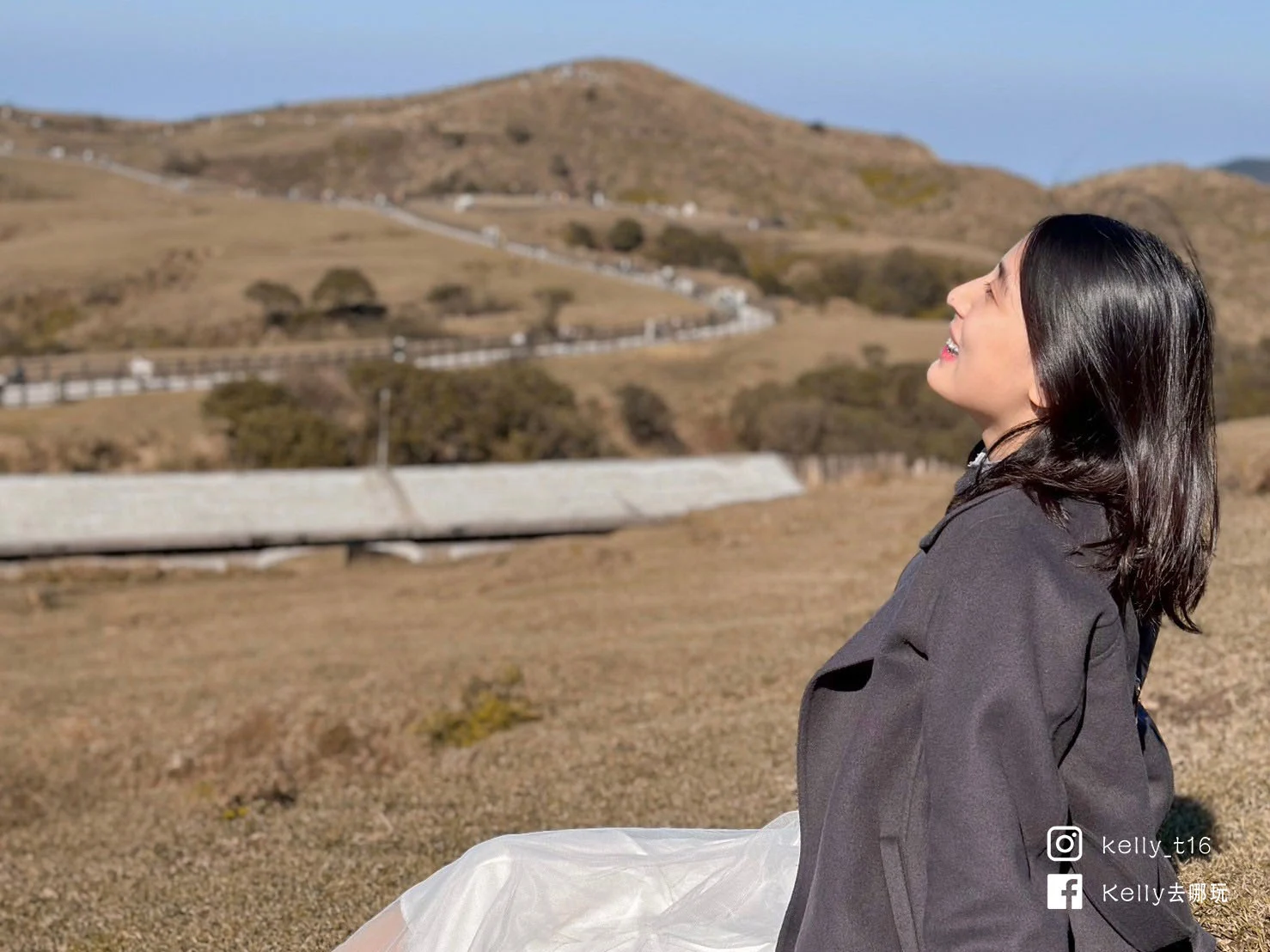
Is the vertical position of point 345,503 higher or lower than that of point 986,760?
lower

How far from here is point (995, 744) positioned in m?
2.35

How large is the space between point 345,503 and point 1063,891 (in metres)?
22.4

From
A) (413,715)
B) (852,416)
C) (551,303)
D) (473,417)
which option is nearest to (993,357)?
(413,715)

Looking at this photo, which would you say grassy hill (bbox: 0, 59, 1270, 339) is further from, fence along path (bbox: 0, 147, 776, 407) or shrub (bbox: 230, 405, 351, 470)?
shrub (bbox: 230, 405, 351, 470)

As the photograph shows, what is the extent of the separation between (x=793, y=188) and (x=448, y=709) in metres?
123

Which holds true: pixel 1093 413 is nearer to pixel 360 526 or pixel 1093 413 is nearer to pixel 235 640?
pixel 235 640

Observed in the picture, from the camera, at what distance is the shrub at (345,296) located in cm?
5784

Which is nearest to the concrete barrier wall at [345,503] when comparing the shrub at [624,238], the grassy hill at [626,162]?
the shrub at [624,238]

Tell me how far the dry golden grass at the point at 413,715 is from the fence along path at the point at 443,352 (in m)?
15.1

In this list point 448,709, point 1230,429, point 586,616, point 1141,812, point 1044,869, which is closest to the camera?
point 1044,869

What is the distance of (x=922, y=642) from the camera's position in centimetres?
249

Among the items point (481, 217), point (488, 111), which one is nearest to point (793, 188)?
point (488, 111)

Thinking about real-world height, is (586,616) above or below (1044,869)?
below

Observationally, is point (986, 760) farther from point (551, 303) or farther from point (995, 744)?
point (551, 303)
